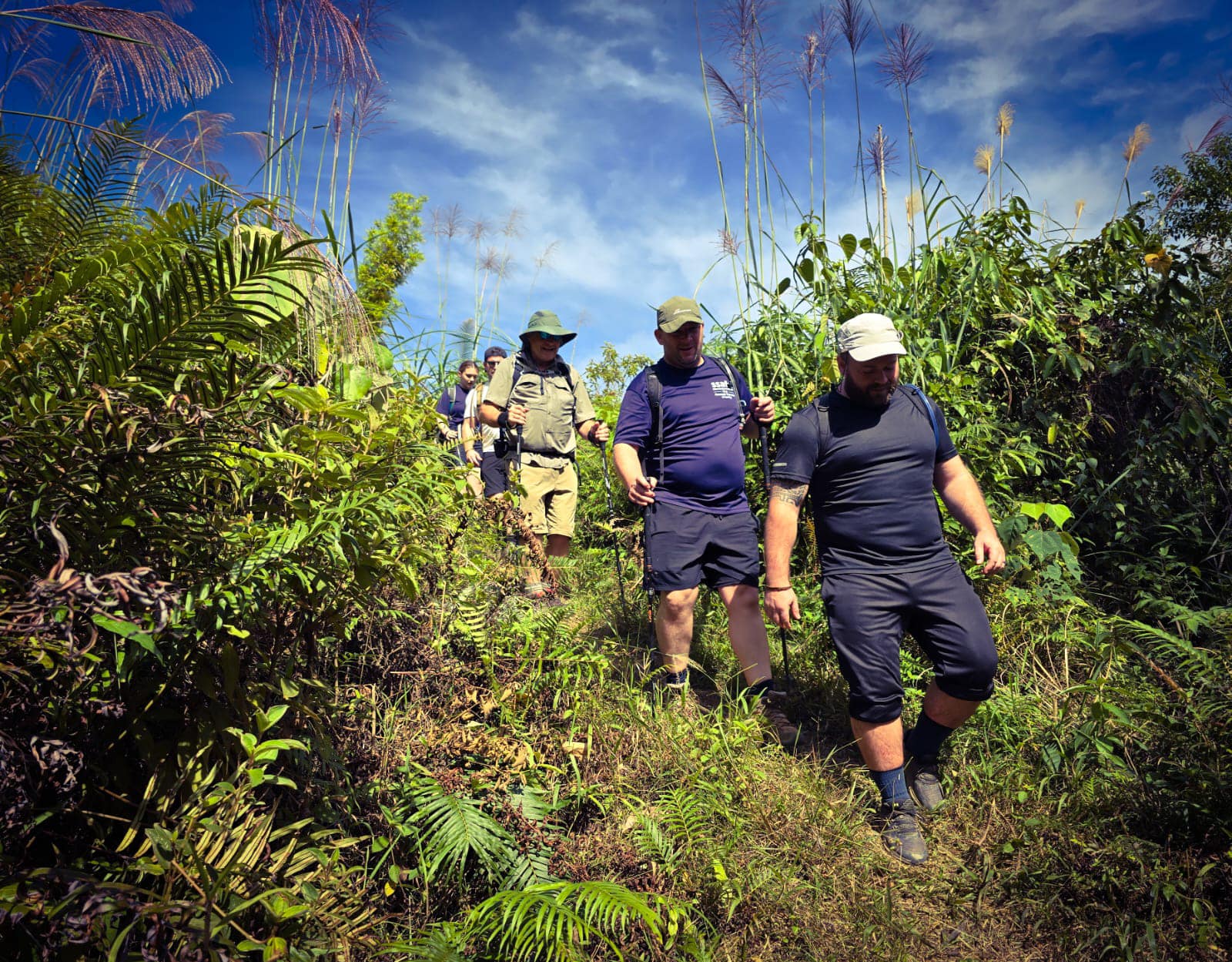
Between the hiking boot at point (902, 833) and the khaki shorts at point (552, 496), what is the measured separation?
3.04m

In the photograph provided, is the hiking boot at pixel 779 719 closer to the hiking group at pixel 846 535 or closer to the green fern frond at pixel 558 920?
the hiking group at pixel 846 535

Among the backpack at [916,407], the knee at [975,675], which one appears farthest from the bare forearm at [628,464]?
the knee at [975,675]

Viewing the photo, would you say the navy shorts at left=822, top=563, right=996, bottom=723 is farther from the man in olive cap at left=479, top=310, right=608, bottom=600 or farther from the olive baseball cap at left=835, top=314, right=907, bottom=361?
the man in olive cap at left=479, top=310, right=608, bottom=600

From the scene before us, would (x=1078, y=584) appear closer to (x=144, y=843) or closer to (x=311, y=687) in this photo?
(x=311, y=687)

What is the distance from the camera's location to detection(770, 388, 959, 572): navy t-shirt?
333 centimetres

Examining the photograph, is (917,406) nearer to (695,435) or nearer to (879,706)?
(695,435)

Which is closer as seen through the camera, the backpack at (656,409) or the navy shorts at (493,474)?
the backpack at (656,409)

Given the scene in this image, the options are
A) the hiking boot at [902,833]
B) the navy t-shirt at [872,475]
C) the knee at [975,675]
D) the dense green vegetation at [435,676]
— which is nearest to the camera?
the dense green vegetation at [435,676]

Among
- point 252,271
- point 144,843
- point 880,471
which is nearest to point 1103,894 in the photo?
point 880,471

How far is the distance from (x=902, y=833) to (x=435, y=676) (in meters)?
1.95

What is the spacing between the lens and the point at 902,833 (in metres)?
3.06

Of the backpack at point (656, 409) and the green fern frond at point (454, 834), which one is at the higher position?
the backpack at point (656, 409)

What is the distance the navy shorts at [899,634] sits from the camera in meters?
3.18

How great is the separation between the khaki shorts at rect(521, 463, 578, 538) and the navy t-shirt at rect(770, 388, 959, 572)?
243cm
